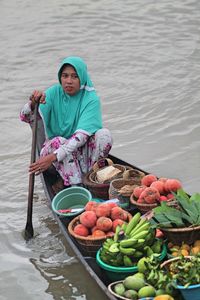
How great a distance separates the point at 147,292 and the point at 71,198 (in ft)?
5.88

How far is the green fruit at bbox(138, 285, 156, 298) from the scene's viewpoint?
3.28m

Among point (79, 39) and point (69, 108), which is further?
point (79, 39)

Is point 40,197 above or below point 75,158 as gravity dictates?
below

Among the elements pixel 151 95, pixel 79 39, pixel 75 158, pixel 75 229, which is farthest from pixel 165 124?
pixel 79 39

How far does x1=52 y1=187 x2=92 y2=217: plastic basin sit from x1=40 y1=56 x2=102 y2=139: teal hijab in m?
0.59

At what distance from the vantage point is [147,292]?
3.27 metres

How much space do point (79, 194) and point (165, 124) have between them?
297cm

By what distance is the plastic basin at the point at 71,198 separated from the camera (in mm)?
4859

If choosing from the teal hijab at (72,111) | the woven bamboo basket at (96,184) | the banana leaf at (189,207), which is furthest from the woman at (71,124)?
the banana leaf at (189,207)

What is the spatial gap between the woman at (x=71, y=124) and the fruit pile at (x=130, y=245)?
4.82 ft

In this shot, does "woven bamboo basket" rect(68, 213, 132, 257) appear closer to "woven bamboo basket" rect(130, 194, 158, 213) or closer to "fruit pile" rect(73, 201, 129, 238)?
"fruit pile" rect(73, 201, 129, 238)

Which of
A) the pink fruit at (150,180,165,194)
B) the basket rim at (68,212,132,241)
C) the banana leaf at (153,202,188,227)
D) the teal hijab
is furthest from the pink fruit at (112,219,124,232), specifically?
the teal hijab

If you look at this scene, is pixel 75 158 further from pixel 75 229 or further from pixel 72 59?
pixel 75 229

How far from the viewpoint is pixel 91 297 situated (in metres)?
4.18
